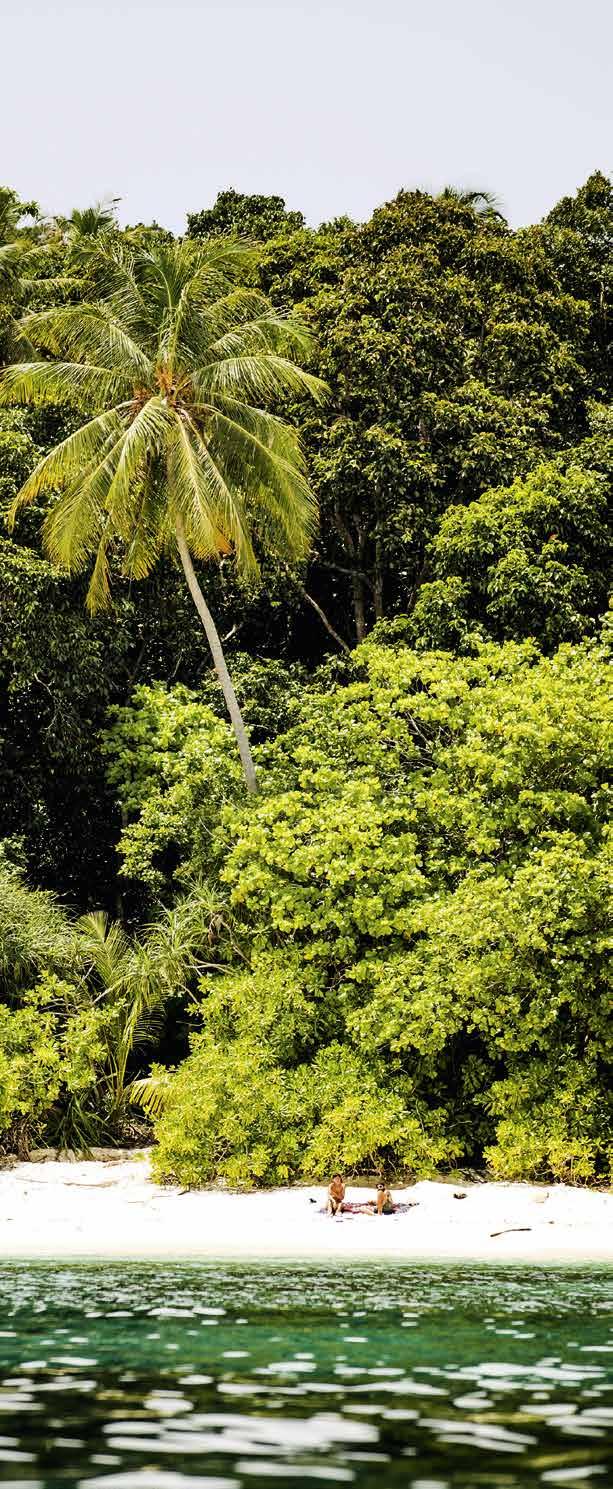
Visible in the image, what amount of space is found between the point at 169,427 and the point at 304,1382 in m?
16.2

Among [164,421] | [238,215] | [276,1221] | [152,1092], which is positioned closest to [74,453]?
[164,421]

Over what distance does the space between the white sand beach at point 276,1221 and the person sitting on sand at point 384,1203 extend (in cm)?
17

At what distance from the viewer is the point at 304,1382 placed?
23.7 ft

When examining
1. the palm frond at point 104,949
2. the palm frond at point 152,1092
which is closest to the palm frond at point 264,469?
the palm frond at point 104,949

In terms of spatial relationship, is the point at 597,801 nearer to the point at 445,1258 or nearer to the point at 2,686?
the point at 445,1258

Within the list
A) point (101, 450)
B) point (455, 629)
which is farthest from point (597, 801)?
point (101, 450)

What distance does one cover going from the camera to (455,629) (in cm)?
2420

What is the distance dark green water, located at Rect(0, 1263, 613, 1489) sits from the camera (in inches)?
219

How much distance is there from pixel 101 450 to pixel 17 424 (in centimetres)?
425

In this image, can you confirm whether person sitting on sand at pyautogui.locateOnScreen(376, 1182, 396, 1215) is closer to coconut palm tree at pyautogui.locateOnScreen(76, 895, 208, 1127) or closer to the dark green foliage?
coconut palm tree at pyautogui.locateOnScreen(76, 895, 208, 1127)

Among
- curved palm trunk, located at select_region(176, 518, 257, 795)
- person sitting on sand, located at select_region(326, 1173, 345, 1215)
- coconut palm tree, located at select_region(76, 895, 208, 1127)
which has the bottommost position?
person sitting on sand, located at select_region(326, 1173, 345, 1215)

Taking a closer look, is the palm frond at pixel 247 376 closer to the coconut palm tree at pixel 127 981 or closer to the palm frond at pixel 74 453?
the palm frond at pixel 74 453

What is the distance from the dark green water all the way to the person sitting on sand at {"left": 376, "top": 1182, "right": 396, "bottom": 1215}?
162 inches

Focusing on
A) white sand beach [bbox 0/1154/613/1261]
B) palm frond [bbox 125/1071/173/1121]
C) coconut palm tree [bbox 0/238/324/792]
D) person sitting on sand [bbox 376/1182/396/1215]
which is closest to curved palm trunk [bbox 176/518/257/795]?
coconut palm tree [bbox 0/238/324/792]
